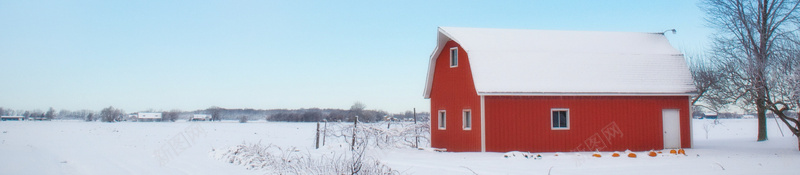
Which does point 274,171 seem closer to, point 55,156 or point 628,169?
point 628,169

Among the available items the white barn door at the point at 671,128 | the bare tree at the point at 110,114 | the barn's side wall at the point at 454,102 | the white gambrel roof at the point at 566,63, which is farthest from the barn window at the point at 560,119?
the bare tree at the point at 110,114

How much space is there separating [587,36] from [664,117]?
157 inches

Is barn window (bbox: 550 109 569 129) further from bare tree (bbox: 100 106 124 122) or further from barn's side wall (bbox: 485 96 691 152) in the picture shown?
bare tree (bbox: 100 106 124 122)

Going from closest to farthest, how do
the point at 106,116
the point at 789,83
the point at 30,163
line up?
the point at 30,163 < the point at 789,83 < the point at 106,116

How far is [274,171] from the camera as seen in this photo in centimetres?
1143

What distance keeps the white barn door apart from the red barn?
3 centimetres

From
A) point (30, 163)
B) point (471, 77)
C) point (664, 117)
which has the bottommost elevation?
point (30, 163)

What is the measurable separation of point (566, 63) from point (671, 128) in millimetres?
4042

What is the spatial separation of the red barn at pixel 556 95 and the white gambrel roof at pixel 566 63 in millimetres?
33

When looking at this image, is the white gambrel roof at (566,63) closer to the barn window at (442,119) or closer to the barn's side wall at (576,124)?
the barn's side wall at (576,124)

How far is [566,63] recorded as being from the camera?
1834 centimetres

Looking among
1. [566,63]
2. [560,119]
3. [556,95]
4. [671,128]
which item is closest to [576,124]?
[560,119]

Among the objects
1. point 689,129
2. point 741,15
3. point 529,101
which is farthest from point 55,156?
point 741,15

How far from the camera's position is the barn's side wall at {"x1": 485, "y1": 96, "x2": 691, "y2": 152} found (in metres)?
17.2
